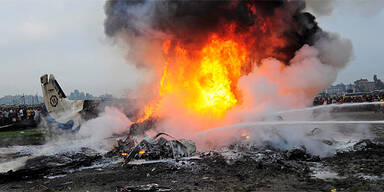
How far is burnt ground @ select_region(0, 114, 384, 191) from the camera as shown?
309 inches

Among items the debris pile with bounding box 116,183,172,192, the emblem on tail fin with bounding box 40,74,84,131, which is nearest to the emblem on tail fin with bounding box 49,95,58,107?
the emblem on tail fin with bounding box 40,74,84,131

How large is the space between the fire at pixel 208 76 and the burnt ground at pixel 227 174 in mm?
5393

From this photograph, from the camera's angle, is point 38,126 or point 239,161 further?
point 38,126

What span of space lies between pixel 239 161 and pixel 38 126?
78.5ft

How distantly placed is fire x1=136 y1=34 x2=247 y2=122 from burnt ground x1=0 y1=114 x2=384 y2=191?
539 cm

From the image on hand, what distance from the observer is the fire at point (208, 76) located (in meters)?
16.8

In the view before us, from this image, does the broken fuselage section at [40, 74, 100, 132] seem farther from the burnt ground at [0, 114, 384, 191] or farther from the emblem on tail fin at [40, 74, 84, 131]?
the burnt ground at [0, 114, 384, 191]

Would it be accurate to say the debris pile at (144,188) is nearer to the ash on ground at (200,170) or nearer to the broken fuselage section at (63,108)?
the ash on ground at (200,170)

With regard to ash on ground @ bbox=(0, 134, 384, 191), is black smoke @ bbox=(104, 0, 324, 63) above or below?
above

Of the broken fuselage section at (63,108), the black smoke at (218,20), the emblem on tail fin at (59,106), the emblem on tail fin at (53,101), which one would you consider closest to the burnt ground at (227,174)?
the broken fuselage section at (63,108)

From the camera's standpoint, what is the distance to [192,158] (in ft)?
37.4

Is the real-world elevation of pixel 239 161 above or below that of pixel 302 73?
below

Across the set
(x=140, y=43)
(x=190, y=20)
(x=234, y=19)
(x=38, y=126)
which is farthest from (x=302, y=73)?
(x=38, y=126)

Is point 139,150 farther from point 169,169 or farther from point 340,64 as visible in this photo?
point 340,64
